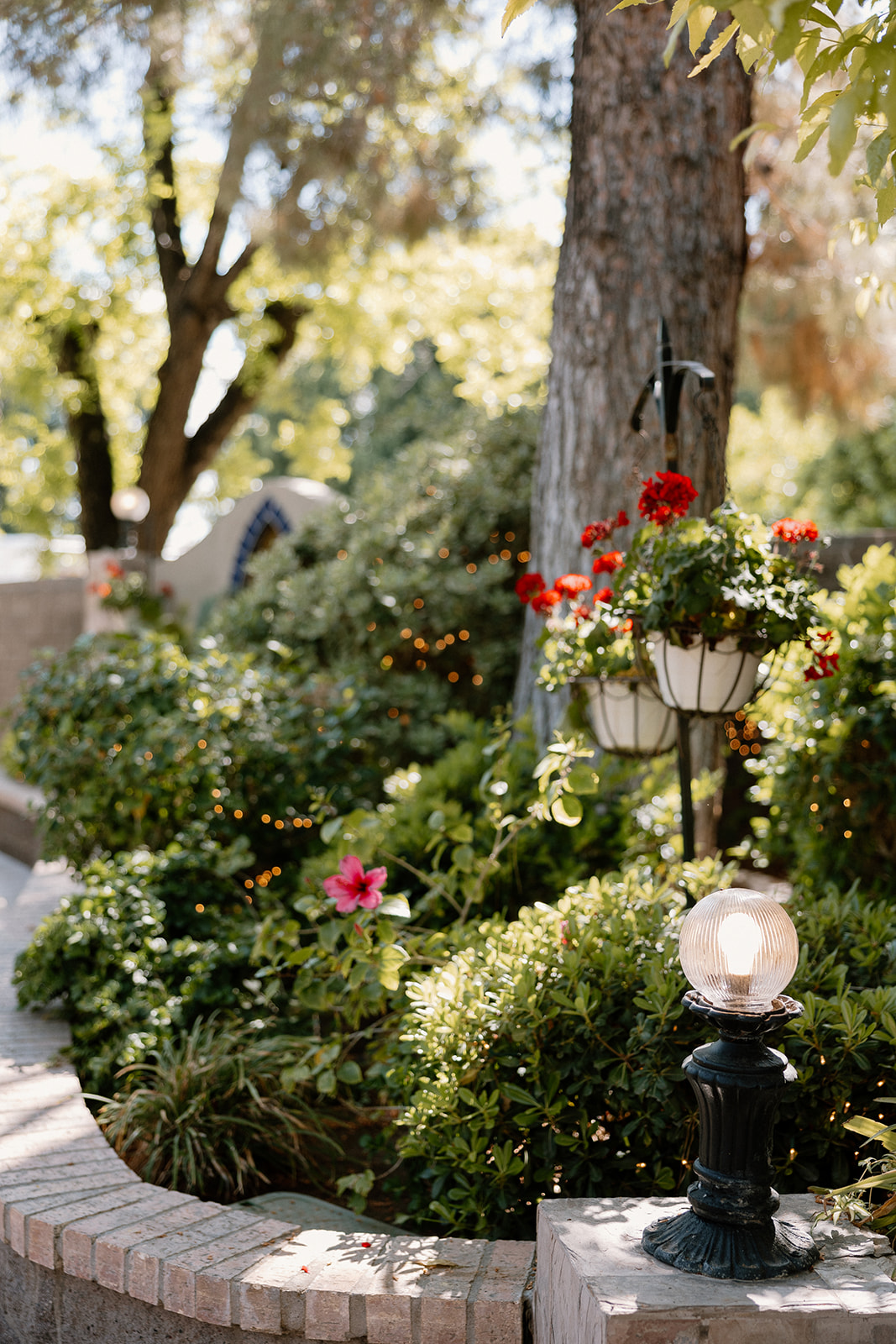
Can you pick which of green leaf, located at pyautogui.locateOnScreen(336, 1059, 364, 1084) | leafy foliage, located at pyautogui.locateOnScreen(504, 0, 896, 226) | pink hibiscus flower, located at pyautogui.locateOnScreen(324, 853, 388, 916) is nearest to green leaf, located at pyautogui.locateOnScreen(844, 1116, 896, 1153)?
pink hibiscus flower, located at pyautogui.locateOnScreen(324, 853, 388, 916)

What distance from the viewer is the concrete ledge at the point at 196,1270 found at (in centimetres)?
199

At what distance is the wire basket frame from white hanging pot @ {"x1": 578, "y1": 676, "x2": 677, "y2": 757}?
27cm

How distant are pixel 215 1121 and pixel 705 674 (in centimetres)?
171


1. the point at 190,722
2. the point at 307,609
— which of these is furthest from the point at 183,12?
the point at 190,722

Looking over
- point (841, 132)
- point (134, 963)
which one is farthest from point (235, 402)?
point (841, 132)

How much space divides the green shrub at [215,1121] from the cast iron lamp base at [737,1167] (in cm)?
141

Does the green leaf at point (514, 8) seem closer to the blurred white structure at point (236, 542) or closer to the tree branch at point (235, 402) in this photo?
the blurred white structure at point (236, 542)

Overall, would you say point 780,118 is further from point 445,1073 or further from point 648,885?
point 445,1073

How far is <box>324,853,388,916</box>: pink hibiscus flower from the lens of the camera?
2643 millimetres

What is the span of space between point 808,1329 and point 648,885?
139cm

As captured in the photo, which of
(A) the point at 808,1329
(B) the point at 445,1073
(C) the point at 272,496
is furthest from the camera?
(C) the point at 272,496

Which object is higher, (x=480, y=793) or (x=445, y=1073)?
Answer: (x=480, y=793)

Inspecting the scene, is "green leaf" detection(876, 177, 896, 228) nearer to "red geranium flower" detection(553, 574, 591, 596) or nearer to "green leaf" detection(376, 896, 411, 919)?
"red geranium flower" detection(553, 574, 591, 596)

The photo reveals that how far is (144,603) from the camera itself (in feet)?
33.2
